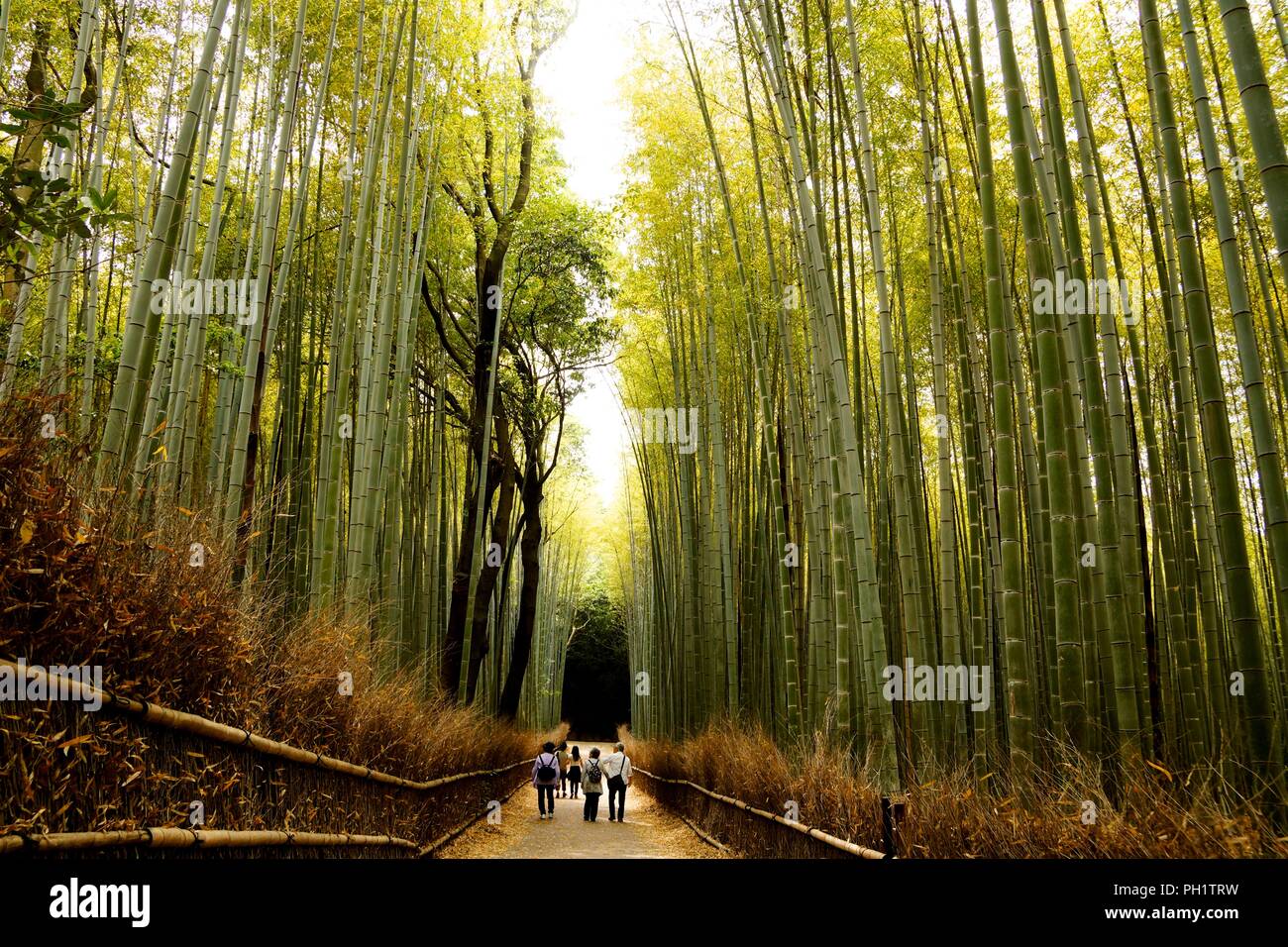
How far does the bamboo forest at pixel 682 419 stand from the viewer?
192cm

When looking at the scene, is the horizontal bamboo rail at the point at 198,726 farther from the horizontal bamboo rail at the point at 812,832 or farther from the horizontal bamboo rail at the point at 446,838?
the horizontal bamboo rail at the point at 812,832

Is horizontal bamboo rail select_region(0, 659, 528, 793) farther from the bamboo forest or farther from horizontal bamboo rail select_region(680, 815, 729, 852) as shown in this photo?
horizontal bamboo rail select_region(680, 815, 729, 852)

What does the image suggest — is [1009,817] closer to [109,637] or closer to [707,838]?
[109,637]

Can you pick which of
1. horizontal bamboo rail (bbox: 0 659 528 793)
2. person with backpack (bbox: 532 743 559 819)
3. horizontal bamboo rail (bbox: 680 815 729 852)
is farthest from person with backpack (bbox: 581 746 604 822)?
horizontal bamboo rail (bbox: 0 659 528 793)

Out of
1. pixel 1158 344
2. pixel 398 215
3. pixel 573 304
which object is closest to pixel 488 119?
pixel 573 304

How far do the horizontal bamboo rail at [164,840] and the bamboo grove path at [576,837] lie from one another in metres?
2.57

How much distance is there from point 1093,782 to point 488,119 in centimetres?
711

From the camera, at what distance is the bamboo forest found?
75.6 inches

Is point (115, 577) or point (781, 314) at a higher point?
point (781, 314)

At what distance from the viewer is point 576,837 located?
6426mm

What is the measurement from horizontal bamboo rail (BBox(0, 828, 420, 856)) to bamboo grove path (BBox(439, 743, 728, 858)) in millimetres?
2570

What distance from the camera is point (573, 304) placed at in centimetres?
877
